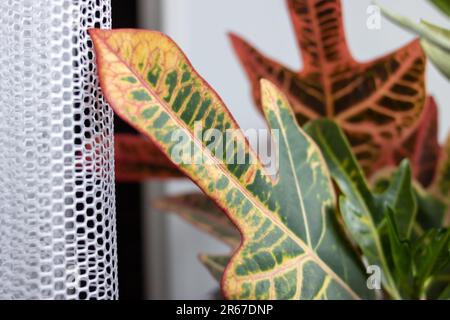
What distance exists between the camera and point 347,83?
440 millimetres

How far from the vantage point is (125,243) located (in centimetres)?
81

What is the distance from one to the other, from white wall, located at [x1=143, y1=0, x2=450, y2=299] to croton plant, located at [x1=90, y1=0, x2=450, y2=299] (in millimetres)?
181

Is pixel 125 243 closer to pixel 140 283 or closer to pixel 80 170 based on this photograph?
pixel 140 283

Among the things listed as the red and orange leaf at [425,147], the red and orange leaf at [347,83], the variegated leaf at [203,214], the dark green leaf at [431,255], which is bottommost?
the dark green leaf at [431,255]

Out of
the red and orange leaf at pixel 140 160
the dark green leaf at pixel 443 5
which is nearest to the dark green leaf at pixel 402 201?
the dark green leaf at pixel 443 5

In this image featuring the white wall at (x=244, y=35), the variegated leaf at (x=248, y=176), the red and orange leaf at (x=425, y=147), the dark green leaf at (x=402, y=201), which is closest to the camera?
the variegated leaf at (x=248, y=176)

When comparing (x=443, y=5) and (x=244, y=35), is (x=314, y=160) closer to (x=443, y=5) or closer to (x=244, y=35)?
(x=443, y=5)

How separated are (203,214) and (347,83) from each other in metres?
0.21

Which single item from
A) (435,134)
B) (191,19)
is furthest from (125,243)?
(435,134)

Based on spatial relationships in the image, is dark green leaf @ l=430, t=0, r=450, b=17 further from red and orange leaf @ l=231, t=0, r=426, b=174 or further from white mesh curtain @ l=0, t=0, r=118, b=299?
white mesh curtain @ l=0, t=0, r=118, b=299

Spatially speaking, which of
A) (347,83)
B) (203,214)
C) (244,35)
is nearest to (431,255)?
(347,83)

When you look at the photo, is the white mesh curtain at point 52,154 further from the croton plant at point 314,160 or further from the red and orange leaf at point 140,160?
the red and orange leaf at point 140,160

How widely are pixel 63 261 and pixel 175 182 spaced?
1.57 ft

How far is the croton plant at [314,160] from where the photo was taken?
0.28 metres
